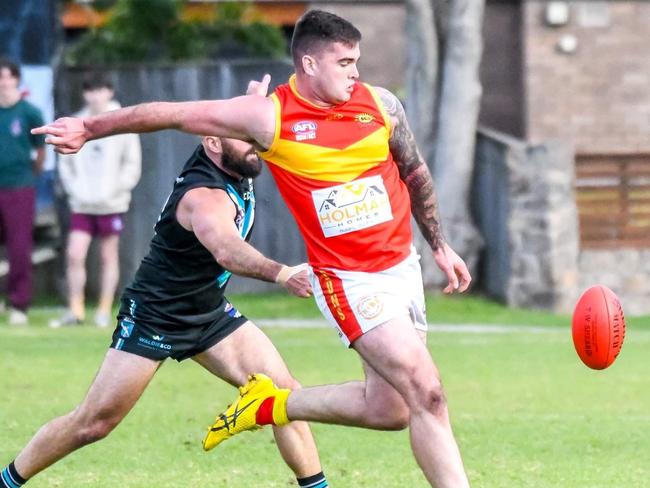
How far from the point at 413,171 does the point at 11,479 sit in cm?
225

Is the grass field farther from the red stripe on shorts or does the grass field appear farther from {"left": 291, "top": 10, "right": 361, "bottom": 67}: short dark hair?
{"left": 291, "top": 10, "right": 361, "bottom": 67}: short dark hair

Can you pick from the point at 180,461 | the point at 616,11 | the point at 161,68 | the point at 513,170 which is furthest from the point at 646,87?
the point at 180,461

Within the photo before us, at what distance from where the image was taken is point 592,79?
21156mm

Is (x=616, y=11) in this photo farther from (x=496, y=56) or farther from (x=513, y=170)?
(x=513, y=170)

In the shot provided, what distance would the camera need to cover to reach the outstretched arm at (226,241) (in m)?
6.51

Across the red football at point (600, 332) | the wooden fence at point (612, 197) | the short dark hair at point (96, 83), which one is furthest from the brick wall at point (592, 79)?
the red football at point (600, 332)

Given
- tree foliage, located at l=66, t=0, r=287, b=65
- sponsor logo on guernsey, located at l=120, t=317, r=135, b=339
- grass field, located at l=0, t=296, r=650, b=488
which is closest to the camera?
sponsor logo on guernsey, located at l=120, t=317, r=135, b=339

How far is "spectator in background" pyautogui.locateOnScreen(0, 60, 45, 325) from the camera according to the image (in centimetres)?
1486

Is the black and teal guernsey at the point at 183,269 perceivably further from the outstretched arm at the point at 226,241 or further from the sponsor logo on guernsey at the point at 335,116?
the sponsor logo on guernsey at the point at 335,116

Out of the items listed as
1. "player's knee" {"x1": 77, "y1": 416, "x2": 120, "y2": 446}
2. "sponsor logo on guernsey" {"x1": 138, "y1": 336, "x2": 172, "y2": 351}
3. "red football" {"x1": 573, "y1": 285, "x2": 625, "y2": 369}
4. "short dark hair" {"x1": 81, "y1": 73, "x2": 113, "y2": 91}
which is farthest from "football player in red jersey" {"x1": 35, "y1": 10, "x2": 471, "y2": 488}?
"short dark hair" {"x1": 81, "y1": 73, "x2": 113, "y2": 91}

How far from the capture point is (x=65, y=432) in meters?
Answer: 7.18

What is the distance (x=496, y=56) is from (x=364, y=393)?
14.9 meters

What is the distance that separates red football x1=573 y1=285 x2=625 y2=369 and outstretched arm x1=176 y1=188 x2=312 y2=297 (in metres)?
1.77

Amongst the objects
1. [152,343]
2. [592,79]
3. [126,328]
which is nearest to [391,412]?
[152,343]
